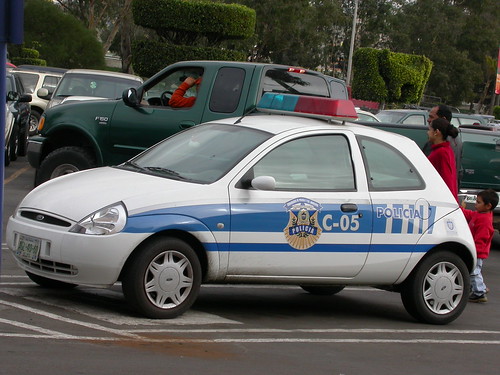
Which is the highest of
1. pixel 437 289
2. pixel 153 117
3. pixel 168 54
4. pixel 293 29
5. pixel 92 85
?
pixel 293 29

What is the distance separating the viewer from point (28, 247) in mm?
7309

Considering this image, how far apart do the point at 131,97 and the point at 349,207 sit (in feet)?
17.9

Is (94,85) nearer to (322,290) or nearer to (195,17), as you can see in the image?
(322,290)

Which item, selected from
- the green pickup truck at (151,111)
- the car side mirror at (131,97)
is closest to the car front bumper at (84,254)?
the green pickup truck at (151,111)

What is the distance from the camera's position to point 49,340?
634 cm

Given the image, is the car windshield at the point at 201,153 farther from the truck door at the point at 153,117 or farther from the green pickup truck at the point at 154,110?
the truck door at the point at 153,117

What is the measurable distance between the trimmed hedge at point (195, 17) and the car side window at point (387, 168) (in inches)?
987

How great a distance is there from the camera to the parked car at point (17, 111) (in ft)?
62.6

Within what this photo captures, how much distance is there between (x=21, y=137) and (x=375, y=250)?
14751mm

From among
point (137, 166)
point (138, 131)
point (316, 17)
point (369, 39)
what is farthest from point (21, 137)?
point (369, 39)

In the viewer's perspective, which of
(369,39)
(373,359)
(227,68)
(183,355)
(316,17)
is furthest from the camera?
(369,39)

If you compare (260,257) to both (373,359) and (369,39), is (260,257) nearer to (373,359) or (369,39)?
(373,359)

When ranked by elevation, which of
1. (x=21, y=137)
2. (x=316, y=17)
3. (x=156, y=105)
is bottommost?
(x=21, y=137)

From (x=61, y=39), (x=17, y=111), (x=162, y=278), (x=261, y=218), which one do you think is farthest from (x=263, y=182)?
(x=61, y=39)
